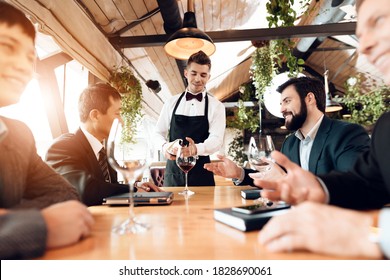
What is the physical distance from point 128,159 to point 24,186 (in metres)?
0.21

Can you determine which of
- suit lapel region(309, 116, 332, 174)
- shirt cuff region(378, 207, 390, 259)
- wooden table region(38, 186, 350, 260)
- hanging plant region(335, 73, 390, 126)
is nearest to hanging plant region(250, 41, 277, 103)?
suit lapel region(309, 116, 332, 174)

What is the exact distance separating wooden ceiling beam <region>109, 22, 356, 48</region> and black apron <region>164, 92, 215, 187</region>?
34.8 inches

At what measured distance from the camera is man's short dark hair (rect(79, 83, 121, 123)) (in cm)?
96

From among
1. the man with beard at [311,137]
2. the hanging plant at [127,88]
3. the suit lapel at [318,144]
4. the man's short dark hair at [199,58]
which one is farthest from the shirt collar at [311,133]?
the hanging plant at [127,88]

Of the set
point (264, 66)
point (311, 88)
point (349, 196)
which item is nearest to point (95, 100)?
point (349, 196)

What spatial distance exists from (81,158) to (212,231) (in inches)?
22.1

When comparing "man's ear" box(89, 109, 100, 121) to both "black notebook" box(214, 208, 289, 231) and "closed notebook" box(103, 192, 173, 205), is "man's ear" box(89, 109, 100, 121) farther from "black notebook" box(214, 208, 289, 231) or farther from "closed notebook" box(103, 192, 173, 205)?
"black notebook" box(214, 208, 289, 231)

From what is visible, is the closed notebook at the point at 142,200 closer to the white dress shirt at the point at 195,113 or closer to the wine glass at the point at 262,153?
the wine glass at the point at 262,153

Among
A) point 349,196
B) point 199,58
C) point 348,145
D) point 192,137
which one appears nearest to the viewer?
point 349,196

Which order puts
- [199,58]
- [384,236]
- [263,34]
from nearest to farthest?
[384,236] < [199,58] < [263,34]

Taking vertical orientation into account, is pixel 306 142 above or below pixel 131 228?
above

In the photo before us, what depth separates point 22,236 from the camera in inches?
13.1

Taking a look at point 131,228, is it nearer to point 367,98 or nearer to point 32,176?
point 32,176
